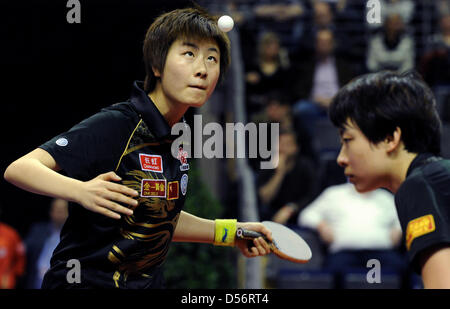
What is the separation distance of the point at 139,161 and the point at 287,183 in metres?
3.86

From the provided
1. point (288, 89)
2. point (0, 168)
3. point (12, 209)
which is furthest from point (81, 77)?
point (288, 89)

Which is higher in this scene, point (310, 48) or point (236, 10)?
point (236, 10)

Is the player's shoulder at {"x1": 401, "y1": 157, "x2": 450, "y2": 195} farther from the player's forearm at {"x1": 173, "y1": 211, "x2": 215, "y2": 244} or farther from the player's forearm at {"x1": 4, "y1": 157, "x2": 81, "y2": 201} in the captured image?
the player's forearm at {"x1": 4, "y1": 157, "x2": 81, "y2": 201}

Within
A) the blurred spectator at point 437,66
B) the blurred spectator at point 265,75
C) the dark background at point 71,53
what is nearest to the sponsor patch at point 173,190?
the dark background at point 71,53

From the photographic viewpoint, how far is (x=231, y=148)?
6.34m

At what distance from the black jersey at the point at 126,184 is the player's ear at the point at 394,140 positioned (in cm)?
89

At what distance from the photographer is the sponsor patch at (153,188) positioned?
258cm

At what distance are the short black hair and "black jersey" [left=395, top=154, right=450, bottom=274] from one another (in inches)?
7.7

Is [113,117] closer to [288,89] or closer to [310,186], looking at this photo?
[310,186]

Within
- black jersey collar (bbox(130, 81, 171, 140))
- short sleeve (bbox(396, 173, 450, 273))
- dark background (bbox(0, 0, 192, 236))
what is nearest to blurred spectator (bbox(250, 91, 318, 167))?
dark background (bbox(0, 0, 192, 236))

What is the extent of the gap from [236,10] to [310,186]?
11.7 feet
